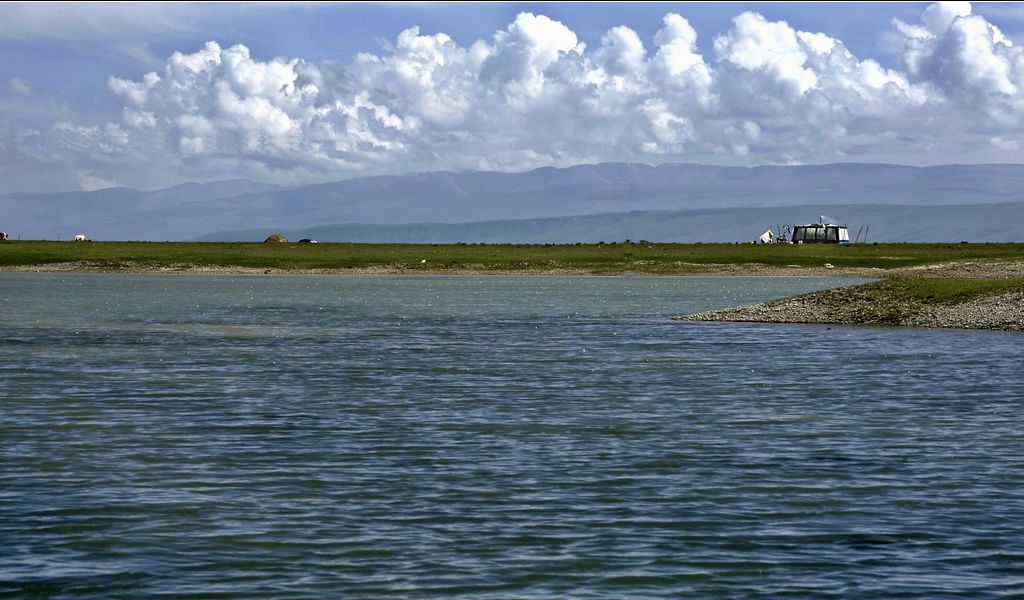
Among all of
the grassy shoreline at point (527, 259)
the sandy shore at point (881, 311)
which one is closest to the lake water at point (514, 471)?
the sandy shore at point (881, 311)

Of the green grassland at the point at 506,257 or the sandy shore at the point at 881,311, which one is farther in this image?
the green grassland at the point at 506,257

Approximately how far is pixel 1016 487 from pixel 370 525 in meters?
10.1

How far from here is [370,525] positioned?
1903 cm

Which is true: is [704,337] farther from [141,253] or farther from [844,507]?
[141,253]

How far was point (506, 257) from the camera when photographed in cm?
16175

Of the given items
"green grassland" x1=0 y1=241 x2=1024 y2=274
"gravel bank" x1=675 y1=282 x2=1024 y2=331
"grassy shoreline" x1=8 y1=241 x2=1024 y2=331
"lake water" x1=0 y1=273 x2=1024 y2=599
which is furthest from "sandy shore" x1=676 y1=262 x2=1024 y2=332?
"green grassland" x1=0 y1=241 x2=1024 y2=274

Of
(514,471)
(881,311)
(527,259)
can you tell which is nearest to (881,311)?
(881,311)

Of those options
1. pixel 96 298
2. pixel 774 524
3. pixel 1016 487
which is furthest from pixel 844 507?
pixel 96 298

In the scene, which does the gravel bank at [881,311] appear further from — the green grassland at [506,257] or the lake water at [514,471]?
the green grassland at [506,257]

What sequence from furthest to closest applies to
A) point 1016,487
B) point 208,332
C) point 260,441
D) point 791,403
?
point 208,332 < point 791,403 < point 260,441 < point 1016,487

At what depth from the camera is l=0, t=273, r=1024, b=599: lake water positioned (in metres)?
16.7

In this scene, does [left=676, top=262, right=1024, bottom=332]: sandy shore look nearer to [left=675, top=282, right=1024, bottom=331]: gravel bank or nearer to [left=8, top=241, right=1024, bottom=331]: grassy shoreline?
[left=675, top=282, right=1024, bottom=331]: gravel bank

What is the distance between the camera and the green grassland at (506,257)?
15212cm

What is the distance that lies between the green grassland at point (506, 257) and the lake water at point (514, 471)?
102m
